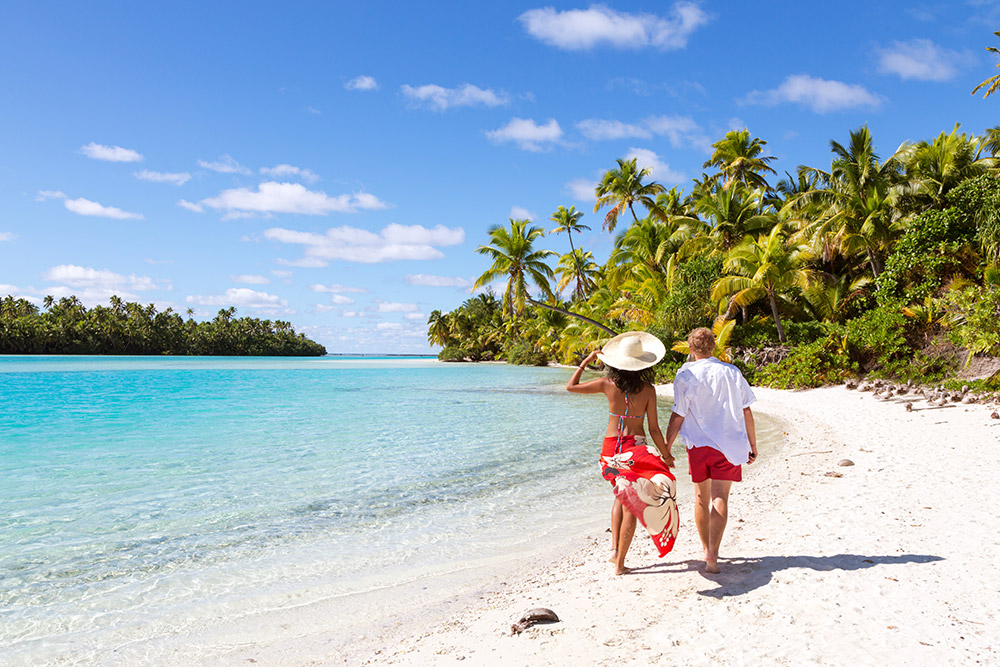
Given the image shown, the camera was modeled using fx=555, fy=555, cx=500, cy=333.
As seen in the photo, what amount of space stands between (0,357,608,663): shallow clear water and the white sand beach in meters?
1.25

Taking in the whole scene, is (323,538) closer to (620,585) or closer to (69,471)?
(620,585)

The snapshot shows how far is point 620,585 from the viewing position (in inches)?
157

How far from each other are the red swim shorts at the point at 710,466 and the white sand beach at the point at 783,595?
71 centimetres

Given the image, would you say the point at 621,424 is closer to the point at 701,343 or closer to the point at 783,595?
the point at 701,343

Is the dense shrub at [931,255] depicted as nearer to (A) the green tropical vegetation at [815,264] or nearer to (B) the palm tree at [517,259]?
(A) the green tropical vegetation at [815,264]

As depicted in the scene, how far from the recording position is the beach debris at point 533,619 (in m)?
3.43

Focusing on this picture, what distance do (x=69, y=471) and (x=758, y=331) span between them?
79.1 feet

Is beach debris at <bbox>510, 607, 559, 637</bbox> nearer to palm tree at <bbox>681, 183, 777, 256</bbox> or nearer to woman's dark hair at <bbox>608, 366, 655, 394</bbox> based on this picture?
woman's dark hair at <bbox>608, 366, 655, 394</bbox>

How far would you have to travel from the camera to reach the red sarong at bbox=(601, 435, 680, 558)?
3758mm

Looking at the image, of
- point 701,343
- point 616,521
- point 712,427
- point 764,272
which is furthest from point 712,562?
point 764,272

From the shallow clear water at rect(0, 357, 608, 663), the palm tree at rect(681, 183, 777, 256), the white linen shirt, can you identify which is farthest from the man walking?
the palm tree at rect(681, 183, 777, 256)

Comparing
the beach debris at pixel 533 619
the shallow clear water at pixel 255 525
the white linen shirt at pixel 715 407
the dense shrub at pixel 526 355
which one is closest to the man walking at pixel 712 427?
the white linen shirt at pixel 715 407

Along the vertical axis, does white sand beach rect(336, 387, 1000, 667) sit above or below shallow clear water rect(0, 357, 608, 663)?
above

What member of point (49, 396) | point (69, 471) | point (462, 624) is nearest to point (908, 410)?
point (462, 624)
